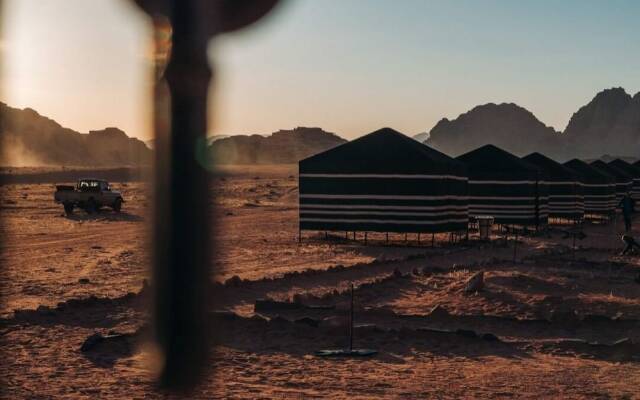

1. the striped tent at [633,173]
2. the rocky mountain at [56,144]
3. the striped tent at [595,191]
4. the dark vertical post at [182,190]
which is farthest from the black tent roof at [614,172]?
the rocky mountain at [56,144]

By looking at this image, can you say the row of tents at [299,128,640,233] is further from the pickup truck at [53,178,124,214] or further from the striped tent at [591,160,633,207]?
the striped tent at [591,160,633,207]

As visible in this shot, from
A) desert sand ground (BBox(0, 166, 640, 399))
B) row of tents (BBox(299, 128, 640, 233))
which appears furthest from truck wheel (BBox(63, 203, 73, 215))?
desert sand ground (BBox(0, 166, 640, 399))

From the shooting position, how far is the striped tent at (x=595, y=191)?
42312 millimetres

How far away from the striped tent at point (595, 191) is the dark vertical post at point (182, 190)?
1509 inches

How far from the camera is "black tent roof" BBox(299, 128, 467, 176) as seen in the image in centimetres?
2425

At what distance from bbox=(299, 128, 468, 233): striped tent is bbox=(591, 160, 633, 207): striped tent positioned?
26.2 meters

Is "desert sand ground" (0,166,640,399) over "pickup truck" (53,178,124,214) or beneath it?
beneath

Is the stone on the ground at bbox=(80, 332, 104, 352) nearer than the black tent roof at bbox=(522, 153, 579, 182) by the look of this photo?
Yes

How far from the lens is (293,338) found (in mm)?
9641

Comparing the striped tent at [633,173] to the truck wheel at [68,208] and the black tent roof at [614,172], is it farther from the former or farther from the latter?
the truck wheel at [68,208]

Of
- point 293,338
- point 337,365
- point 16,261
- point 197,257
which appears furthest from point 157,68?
point 16,261

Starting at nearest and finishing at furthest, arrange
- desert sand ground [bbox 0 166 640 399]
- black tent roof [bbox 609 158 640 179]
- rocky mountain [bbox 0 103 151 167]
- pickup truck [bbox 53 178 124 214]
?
1. desert sand ground [bbox 0 166 640 399]
2. pickup truck [bbox 53 178 124 214]
3. black tent roof [bbox 609 158 640 179]
4. rocky mountain [bbox 0 103 151 167]

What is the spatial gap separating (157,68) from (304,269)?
13107 millimetres

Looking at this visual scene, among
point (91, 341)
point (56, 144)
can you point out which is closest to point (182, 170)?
point (91, 341)
